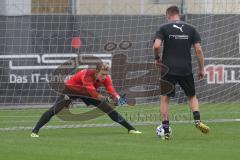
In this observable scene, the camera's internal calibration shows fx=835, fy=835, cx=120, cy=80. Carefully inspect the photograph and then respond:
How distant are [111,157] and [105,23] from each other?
11.3 m

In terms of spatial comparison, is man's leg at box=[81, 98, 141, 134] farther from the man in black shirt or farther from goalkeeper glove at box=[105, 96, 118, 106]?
the man in black shirt

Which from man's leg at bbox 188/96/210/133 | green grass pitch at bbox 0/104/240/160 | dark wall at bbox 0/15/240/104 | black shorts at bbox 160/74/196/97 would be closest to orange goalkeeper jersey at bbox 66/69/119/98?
green grass pitch at bbox 0/104/240/160

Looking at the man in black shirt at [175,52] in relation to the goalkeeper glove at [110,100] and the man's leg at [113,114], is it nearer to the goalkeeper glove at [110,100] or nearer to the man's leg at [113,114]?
the man's leg at [113,114]

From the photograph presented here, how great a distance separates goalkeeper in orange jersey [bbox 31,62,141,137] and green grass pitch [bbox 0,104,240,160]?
0.28m

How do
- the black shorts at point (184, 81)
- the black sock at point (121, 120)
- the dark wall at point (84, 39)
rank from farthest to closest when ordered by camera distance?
the dark wall at point (84, 39) → the black sock at point (121, 120) → the black shorts at point (184, 81)

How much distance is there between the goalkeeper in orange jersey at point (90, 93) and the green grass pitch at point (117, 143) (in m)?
0.28

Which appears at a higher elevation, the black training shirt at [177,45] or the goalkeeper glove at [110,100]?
the black training shirt at [177,45]

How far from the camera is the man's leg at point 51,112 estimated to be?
15.1 meters

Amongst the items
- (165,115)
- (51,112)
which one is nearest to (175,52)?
(165,115)

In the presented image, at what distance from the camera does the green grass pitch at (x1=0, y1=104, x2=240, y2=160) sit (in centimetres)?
1143

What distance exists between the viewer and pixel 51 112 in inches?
607

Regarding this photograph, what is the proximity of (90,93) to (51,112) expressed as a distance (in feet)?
2.63

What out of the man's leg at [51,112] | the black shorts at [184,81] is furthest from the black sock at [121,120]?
the black shorts at [184,81]

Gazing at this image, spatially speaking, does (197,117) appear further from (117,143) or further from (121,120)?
(121,120)
